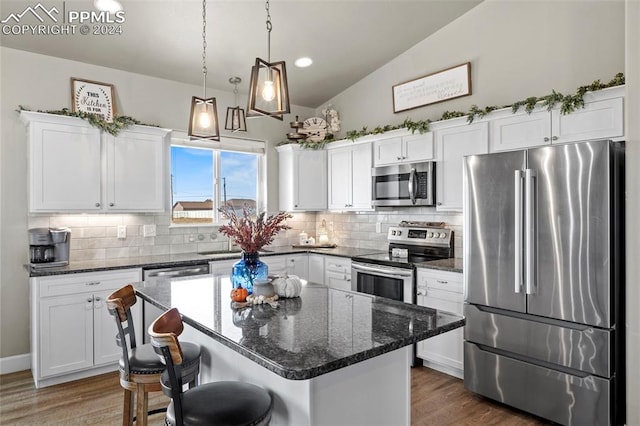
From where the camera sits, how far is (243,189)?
204 inches

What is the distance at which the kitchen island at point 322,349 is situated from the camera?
1.38 meters

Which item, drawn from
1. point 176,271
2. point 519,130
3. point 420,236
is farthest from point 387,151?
point 176,271

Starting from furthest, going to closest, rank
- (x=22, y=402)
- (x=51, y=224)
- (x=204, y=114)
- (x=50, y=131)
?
1. (x=51, y=224)
2. (x=50, y=131)
3. (x=22, y=402)
4. (x=204, y=114)

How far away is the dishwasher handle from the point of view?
12.2 ft

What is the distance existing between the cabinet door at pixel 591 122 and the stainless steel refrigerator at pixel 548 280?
154 mm

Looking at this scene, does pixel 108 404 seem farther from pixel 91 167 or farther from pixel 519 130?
pixel 519 130

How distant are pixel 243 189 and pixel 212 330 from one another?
3668 millimetres

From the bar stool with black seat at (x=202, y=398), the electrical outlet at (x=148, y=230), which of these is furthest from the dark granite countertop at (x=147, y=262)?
the bar stool with black seat at (x=202, y=398)

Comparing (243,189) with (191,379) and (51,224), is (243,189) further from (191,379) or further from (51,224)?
(191,379)

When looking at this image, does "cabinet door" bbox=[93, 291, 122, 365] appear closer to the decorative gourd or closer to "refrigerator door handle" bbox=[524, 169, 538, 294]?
the decorative gourd

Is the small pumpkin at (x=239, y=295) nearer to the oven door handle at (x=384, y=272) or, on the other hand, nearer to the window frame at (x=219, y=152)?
the oven door handle at (x=384, y=272)

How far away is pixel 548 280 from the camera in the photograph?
8.77ft

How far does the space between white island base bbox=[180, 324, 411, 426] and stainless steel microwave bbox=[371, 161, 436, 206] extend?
7.84 feet

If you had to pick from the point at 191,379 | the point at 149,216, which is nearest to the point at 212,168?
the point at 149,216
